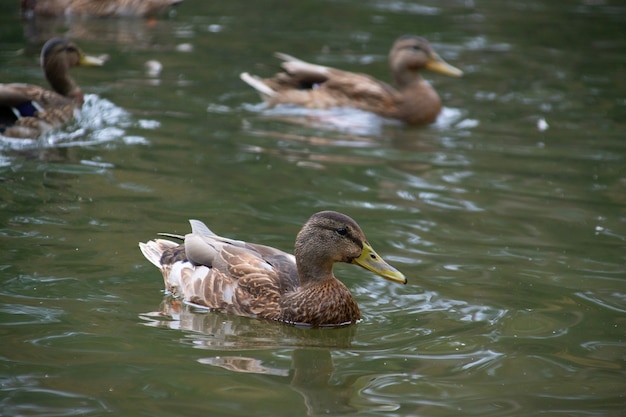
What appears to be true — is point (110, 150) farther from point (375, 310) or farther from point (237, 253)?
point (375, 310)

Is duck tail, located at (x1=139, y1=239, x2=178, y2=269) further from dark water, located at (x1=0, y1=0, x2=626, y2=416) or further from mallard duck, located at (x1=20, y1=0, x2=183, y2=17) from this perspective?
mallard duck, located at (x1=20, y1=0, x2=183, y2=17)

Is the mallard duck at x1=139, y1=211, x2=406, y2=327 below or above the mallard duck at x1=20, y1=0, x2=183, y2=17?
below

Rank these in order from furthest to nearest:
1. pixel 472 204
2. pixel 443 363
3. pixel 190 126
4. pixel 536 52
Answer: pixel 536 52
pixel 190 126
pixel 472 204
pixel 443 363

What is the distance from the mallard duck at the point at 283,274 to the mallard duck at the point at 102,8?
1044cm

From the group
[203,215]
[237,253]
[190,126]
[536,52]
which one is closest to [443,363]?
[237,253]

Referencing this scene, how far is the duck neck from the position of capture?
11.3 metres

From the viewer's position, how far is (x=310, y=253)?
666 cm

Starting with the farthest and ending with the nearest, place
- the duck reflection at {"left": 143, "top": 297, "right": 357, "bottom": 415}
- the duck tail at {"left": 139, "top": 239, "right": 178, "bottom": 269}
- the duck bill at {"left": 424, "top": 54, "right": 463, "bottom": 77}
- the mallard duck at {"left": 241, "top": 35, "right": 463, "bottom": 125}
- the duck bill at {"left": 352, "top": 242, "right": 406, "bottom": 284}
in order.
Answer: the duck bill at {"left": 424, "top": 54, "right": 463, "bottom": 77}, the mallard duck at {"left": 241, "top": 35, "right": 463, "bottom": 125}, the duck tail at {"left": 139, "top": 239, "right": 178, "bottom": 269}, the duck bill at {"left": 352, "top": 242, "right": 406, "bottom": 284}, the duck reflection at {"left": 143, "top": 297, "right": 357, "bottom": 415}

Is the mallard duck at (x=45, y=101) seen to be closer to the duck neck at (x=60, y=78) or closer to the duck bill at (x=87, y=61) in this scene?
the duck neck at (x=60, y=78)

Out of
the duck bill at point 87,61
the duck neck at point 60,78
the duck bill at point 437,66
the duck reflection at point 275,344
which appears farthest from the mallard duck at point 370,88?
the duck reflection at point 275,344

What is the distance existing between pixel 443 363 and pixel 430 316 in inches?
29.2

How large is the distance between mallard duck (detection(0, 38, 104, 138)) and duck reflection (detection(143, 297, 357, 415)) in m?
4.18

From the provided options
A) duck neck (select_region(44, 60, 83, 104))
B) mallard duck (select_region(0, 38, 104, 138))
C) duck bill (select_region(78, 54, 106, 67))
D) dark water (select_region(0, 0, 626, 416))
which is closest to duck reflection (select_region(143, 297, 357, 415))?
dark water (select_region(0, 0, 626, 416))

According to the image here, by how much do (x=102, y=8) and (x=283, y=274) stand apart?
444 inches
